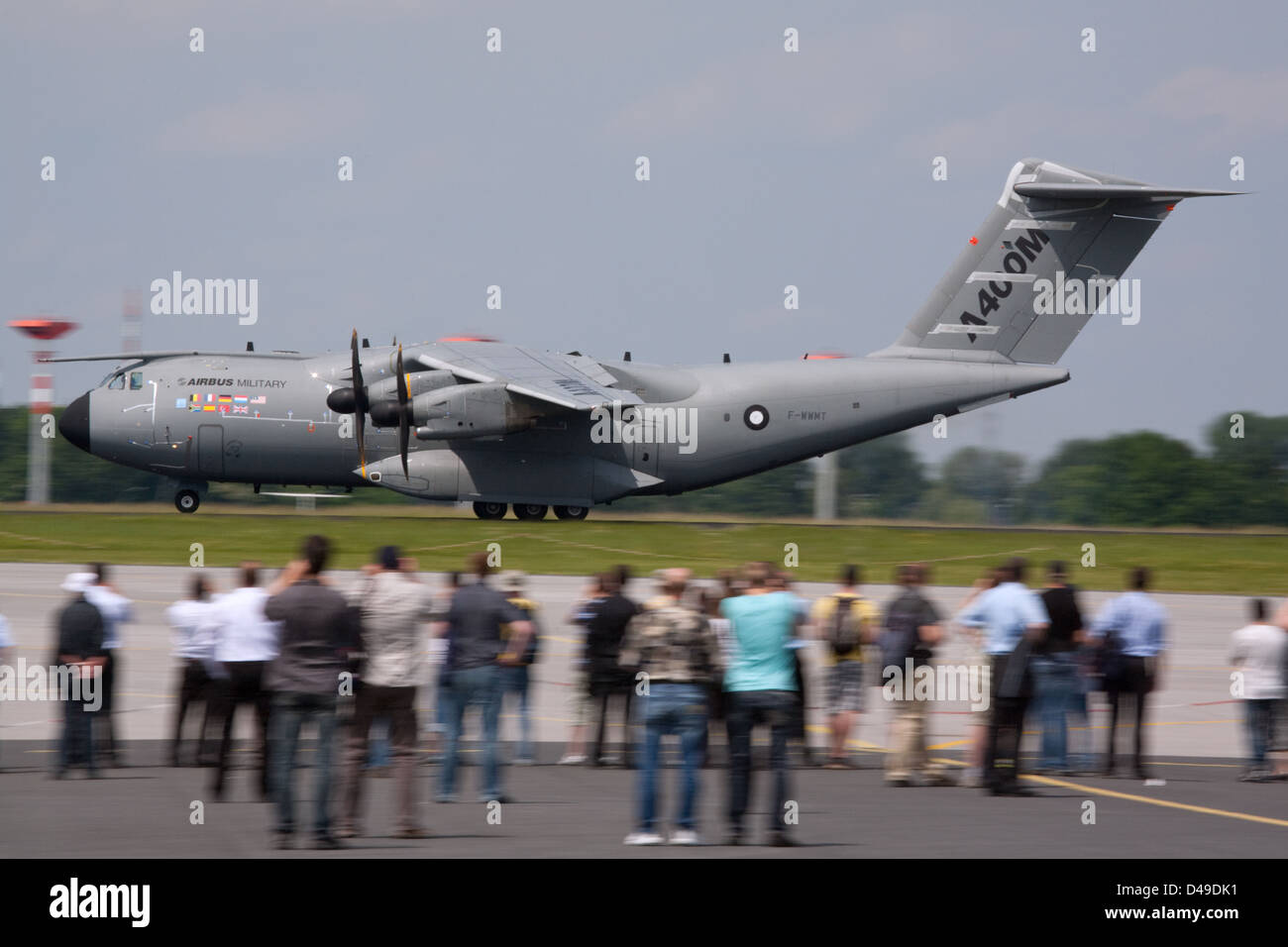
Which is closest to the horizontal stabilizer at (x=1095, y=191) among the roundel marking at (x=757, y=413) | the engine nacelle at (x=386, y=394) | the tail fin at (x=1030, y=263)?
the tail fin at (x=1030, y=263)

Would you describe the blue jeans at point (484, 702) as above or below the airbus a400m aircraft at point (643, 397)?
below

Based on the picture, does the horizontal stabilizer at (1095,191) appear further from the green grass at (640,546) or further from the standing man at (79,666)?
the standing man at (79,666)

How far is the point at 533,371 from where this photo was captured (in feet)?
118

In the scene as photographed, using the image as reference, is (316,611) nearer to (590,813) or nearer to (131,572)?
(590,813)

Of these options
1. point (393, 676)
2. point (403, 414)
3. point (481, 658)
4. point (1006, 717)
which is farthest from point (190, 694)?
point (403, 414)

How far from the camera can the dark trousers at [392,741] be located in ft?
35.9

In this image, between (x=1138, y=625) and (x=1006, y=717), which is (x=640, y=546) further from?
(x=1006, y=717)

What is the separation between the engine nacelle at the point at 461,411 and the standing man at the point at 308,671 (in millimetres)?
24671

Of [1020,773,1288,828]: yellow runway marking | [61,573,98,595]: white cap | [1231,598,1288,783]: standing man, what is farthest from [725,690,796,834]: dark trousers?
[61,573,98,595]: white cap

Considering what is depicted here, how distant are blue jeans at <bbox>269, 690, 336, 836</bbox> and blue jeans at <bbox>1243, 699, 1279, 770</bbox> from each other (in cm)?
927

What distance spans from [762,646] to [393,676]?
281cm

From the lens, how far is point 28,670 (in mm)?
19578

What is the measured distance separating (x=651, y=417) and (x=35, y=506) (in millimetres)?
18805

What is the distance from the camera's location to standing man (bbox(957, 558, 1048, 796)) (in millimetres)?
13234
